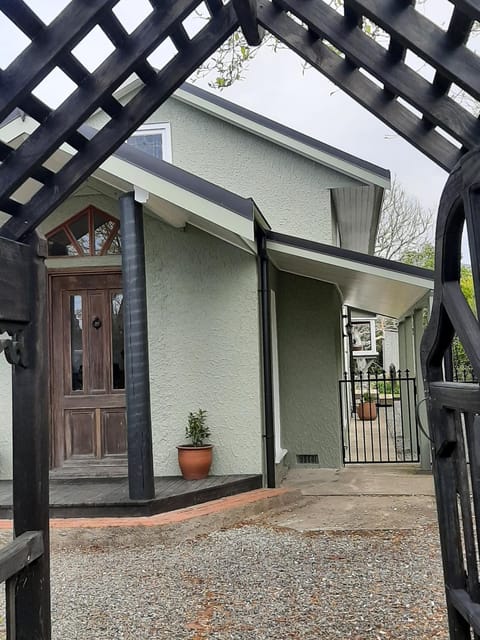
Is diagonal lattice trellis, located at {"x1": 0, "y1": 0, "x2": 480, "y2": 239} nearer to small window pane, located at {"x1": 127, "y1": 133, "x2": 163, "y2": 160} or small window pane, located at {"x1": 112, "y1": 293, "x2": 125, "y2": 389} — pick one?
small window pane, located at {"x1": 112, "y1": 293, "x2": 125, "y2": 389}

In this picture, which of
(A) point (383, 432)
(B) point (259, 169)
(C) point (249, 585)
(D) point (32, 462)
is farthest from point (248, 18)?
(A) point (383, 432)

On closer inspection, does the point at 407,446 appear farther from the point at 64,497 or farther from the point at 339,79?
the point at 339,79

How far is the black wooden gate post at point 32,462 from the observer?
2893 mm

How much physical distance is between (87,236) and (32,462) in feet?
17.0

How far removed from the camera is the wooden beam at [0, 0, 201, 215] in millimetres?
2652

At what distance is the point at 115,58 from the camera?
2695 millimetres

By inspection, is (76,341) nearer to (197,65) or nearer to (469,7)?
(197,65)

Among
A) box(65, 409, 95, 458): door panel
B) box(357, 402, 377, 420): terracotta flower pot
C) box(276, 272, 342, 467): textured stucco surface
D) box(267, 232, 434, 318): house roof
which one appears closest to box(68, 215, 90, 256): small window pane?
box(65, 409, 95, 458): door panel

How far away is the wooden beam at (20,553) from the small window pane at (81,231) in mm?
5238

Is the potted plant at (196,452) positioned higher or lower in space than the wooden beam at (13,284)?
lower

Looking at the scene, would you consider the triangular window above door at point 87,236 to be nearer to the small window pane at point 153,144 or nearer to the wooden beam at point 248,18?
the small window pane at point 153,144

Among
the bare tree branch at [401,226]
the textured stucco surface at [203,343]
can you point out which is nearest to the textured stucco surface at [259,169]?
the textured stucco surface at [203,343]

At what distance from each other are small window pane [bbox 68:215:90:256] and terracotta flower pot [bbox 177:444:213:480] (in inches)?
111

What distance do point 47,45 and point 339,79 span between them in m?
1.28
